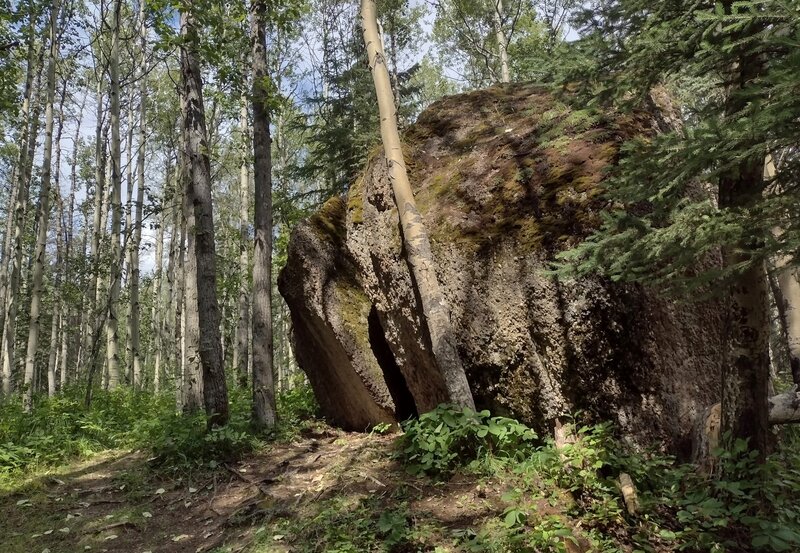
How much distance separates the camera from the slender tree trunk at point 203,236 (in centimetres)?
680

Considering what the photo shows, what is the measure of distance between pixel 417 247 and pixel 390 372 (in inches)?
97.5

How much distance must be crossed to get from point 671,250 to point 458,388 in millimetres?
2441

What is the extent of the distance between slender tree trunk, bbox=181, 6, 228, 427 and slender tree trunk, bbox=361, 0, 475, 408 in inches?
103

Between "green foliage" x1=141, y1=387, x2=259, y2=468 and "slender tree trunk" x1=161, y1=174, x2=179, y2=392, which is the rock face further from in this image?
"slender tree trunk" x1=161, y1=174, x2=179, y2=392

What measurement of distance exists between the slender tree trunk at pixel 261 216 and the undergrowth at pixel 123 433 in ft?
3.21

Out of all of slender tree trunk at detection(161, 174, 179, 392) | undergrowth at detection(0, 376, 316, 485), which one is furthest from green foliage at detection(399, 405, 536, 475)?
slender tree trunk at detection(161, 174, 179, 392)

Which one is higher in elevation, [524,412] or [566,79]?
[566,79]

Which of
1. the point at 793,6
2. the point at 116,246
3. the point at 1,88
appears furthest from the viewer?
the point at 116,246

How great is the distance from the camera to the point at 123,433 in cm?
813

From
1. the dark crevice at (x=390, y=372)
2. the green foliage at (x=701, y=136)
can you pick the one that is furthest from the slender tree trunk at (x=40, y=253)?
the green foliage at (x=701, y=136)

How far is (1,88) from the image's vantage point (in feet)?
26.1

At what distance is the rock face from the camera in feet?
14.0

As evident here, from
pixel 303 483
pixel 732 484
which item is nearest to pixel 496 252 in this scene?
pixel 732 484

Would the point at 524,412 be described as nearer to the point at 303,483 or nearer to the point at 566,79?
the point at 303,483
